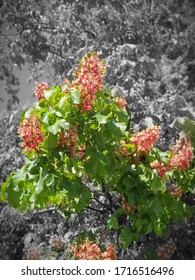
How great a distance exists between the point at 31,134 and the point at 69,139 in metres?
0.14

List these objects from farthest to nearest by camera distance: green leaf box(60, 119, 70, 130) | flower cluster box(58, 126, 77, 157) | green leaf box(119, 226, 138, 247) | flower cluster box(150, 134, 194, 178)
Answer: green leaf box(119, 226, 138, 247) → flower cluster box(150, 134, 194, 178) → flower cluster box(58, 126, 77, 157) → green leaf box(60, 119, 70, 130)

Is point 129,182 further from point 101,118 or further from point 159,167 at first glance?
point 101,118

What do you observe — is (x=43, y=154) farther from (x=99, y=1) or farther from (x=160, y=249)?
(x=99, y=1)

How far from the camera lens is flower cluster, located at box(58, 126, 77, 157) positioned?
1.38 meters

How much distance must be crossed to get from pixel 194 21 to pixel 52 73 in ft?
7.21

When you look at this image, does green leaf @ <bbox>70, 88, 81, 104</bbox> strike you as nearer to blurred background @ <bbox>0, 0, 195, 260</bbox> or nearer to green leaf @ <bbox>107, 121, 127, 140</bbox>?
green leaf @ <bbox>107, 121, 127, 140</bbox>

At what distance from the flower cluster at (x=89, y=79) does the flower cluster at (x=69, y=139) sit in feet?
0.33

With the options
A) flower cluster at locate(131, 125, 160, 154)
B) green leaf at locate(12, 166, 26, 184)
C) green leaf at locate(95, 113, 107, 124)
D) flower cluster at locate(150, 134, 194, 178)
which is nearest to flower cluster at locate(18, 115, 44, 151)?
green leaf at locate(12, 166, 26, 184)

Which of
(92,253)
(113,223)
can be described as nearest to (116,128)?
(113,223)

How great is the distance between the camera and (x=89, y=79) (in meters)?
1.42

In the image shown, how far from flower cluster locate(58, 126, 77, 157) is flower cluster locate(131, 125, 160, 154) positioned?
0.30 m

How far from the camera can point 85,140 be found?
1.43 meters

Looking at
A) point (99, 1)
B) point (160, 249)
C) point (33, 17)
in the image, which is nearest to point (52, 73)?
point (33, 17)

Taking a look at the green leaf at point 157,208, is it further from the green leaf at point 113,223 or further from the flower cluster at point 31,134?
the flower cluster at point 31,134
